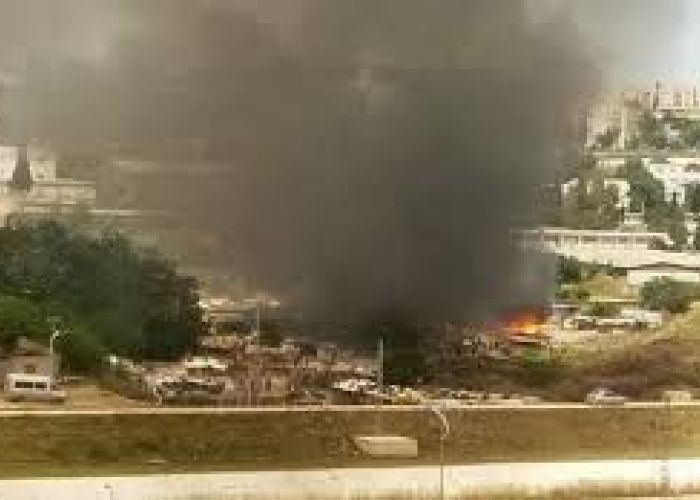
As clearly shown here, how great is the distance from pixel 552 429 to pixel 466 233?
5.23 meters

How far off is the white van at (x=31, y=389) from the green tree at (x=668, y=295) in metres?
10.4

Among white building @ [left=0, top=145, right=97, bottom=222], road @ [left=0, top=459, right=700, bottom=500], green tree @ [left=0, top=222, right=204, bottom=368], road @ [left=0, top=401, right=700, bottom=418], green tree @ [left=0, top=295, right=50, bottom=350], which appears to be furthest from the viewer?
white building @ [left=0, top=145, right=97, bottom=222]

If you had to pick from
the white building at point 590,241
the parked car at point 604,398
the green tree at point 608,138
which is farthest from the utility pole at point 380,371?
the green tree at point 608,138

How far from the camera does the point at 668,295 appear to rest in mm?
21703

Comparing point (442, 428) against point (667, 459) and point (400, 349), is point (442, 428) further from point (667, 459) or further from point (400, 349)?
point (400, 349)

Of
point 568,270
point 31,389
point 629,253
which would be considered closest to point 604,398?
point 568,270

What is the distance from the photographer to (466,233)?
19.8 meters

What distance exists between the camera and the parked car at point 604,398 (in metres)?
16.8

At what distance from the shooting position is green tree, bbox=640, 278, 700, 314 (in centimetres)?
2153

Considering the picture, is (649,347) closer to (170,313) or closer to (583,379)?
(583,379)

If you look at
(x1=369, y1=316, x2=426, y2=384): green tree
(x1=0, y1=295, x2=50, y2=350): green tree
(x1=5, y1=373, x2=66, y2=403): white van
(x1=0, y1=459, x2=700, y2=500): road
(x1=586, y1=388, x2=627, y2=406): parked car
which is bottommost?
(x1=0, y1=459, x2=700, y2=500): road

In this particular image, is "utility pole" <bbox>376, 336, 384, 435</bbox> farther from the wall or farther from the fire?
the wall

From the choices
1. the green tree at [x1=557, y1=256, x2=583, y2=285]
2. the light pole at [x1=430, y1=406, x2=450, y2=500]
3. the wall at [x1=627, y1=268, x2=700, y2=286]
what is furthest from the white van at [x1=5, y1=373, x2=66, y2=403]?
the wall at [x1=627, y1=268, x2=700, y2=286]

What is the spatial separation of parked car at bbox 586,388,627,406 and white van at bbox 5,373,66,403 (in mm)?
6448
